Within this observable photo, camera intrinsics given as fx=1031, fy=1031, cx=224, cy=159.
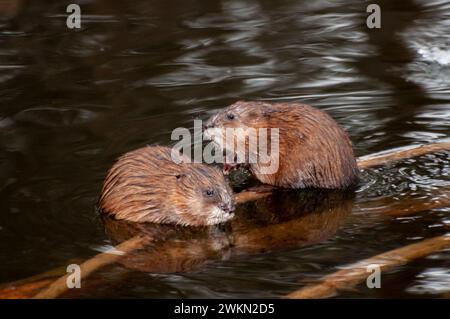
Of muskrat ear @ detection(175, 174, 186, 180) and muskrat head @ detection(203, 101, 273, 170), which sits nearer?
muskrat ear @ detection(175, 174, 186, 180)

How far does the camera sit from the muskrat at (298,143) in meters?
6.76

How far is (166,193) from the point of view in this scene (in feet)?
21.1

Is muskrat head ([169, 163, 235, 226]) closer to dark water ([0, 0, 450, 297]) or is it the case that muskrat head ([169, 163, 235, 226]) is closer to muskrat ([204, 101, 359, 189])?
dark water ([0, 0, 450, 297])

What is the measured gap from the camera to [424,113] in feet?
26.2

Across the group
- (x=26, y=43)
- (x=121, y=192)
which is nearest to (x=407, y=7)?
(x=26, y=43)

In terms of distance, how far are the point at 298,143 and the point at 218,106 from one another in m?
1.67

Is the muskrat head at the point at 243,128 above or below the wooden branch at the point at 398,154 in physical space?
above

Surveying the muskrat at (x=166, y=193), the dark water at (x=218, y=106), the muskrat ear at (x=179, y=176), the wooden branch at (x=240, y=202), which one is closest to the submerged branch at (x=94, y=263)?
the wooden branch at (x=240, y=202)

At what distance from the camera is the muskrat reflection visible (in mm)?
5988

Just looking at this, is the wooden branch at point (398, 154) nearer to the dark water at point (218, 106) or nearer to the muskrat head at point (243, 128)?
the dark water at point (218, 106)

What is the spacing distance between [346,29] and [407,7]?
0.98 meters

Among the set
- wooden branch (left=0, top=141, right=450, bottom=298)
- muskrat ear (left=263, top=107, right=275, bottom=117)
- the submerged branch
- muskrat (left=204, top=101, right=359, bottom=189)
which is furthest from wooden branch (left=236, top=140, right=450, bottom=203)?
the submerged branch

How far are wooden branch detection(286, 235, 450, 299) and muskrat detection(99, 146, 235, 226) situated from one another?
100 centimetres

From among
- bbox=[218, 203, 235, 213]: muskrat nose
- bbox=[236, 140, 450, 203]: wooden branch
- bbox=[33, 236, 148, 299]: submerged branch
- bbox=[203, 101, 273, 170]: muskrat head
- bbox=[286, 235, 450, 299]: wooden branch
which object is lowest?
bbox=[286, 235, 450, 299]: wooden branch
